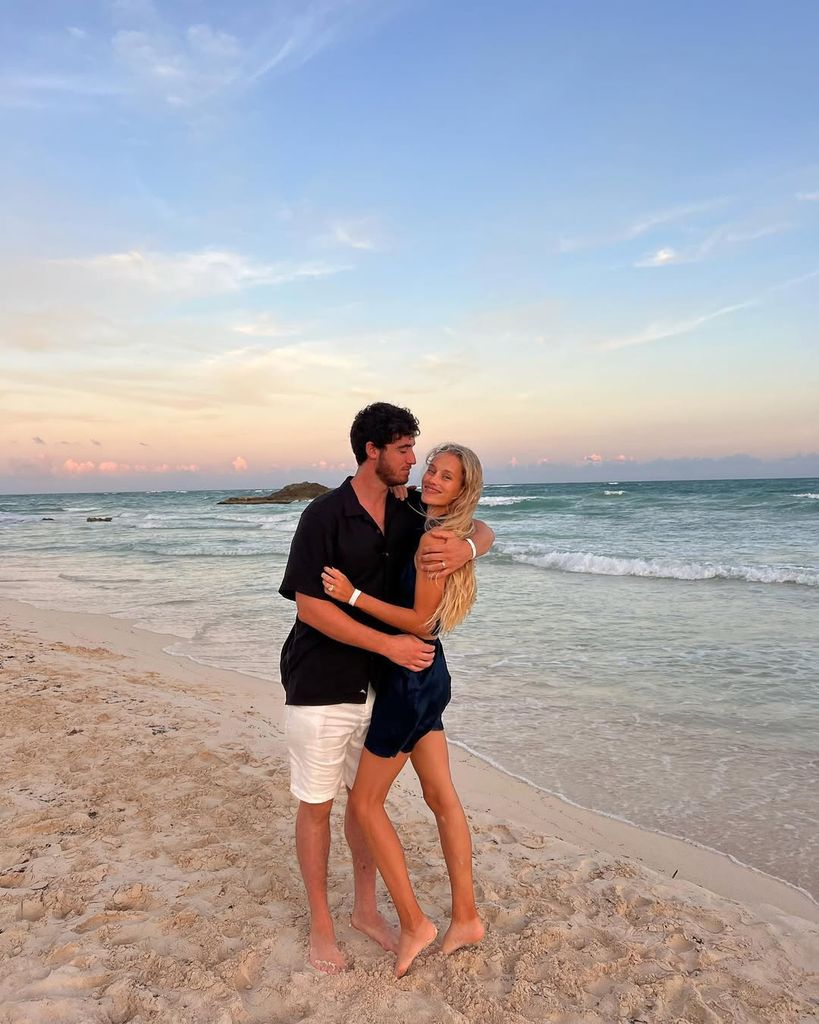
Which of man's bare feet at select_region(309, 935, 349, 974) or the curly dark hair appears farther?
man's bare feet at select_region(309, 935, 349, 974)

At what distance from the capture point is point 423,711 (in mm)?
2945

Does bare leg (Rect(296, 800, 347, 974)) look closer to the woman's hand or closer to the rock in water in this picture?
the woman's hand

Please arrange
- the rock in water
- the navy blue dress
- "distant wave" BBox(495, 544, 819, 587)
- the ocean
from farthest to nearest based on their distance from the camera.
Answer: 1. the rock in water
2. "distant wave" BBox(495, 544, 819, 587)
3. the ocean
4. the navy blue dress

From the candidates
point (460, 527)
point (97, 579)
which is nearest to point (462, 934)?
point (460, 527)

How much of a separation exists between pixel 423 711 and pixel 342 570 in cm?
65

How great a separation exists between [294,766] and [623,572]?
1520 centimetres

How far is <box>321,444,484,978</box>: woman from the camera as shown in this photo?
9.42 ft

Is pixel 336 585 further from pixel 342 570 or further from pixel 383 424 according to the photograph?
pixel 383 424

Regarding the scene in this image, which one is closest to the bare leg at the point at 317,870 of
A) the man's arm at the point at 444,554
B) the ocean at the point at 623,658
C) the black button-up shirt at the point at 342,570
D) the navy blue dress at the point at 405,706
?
the navy blue dress at the point at 405,706

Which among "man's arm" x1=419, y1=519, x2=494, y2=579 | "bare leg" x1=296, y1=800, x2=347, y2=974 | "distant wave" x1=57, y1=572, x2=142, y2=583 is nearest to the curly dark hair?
"man's arm" x1=419, y1=519, x2=494, y2=579

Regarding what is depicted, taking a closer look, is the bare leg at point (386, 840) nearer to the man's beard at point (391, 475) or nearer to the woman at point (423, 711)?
the woman at point (423, 711)

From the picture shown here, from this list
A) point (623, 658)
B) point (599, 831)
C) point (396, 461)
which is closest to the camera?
point (396, 461)

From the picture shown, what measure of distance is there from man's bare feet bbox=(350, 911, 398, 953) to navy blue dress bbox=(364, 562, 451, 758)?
950 mm

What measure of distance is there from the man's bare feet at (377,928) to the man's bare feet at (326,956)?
0.19 meters
